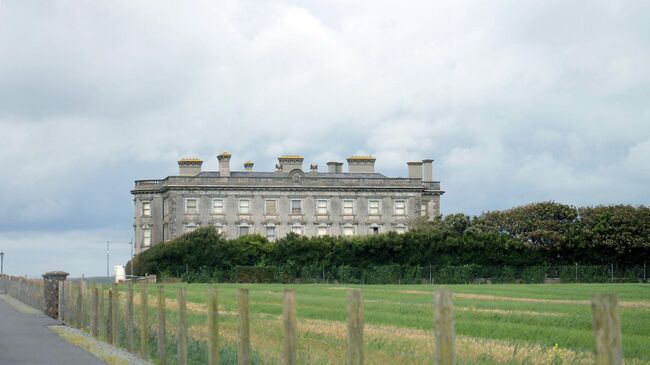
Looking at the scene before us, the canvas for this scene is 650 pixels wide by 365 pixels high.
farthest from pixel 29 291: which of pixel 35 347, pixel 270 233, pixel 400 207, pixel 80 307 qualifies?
pixel 400 207

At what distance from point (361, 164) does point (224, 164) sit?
15258 mm

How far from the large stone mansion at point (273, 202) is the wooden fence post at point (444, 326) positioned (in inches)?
3824

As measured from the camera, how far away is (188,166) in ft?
364

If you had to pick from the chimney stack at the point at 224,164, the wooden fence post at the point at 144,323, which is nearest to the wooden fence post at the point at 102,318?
the wooden fence post at the point at 144,323

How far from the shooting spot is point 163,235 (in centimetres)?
11050

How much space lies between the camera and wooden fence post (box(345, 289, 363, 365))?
37.1ft

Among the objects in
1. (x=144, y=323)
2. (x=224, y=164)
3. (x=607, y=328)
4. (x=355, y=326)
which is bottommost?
(x=144, y=323)

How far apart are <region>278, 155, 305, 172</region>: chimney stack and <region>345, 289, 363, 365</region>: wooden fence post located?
100921 mm

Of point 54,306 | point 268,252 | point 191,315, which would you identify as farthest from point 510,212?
point 191,315

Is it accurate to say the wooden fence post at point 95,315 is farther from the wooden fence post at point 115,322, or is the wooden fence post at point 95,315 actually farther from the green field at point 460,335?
the wooden fence post at point 115,322

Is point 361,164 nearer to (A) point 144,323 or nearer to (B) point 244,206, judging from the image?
(B) point 244,206

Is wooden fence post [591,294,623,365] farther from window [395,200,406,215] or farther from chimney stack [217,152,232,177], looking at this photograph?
window [395,200,406,215]

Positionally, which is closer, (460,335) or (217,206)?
(460,335)

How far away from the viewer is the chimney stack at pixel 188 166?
11075 cm
